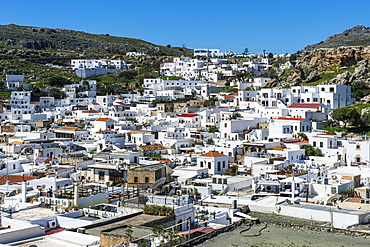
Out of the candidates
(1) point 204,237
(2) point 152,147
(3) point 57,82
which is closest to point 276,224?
(1) point 204,237

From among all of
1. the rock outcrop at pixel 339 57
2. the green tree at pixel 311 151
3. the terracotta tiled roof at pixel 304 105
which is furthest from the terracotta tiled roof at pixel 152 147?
the rock outcrop at pixel 339 57

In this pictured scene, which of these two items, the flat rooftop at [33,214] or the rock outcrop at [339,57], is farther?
the rock outcrop at [339,57]

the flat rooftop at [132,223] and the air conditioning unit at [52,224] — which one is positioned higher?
the flat rooftop at [132,223]

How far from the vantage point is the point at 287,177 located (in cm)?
2647

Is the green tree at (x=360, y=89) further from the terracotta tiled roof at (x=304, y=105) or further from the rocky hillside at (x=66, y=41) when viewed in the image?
the rocky hillside at (x=66, y=41)

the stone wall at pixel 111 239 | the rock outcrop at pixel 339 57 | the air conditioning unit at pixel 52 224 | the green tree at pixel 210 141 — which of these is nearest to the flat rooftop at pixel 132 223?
the stone wall at pixel 111 239

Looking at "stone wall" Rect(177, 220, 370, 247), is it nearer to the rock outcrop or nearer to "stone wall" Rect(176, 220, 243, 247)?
"stone wall" Rect(176, 220, 243, 247)

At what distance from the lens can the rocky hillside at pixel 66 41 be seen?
5015 inches

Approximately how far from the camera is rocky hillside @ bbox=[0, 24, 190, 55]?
127 m

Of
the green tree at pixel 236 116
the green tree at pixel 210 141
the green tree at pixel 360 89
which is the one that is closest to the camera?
the green tree at pixel 210 141

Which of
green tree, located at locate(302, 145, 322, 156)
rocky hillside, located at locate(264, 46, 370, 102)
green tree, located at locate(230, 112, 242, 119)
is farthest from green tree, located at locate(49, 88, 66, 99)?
green tree, located at locate(302, 145, 322, 156)

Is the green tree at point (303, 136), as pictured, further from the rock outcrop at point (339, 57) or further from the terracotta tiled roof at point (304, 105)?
the rock outcrop at point (339, 57)

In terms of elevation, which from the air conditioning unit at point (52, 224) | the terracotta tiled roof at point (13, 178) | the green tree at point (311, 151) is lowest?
the air conditioning unit at point (52, 224)

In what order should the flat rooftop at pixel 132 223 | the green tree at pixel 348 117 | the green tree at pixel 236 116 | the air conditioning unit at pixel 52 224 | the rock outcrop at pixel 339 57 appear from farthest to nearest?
the rock outcrop at pixel 339 57, the green tree at pixel 236 116, the green tree at pixel 348 117, the air conditioning unit at pixel 52 224, the flat rooftop at pixel 132 223
